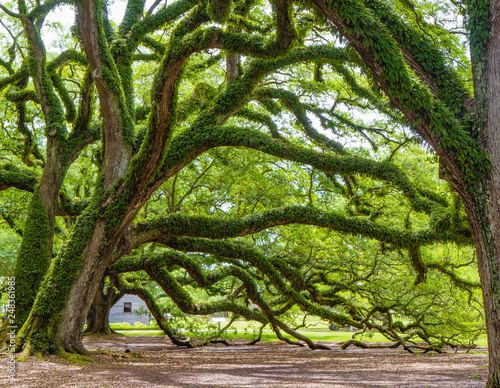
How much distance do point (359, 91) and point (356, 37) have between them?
259 inches

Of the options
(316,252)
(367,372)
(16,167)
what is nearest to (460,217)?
(367,372)

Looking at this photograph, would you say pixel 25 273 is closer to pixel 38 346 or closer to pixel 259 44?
pixel 38 346

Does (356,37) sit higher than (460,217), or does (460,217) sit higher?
(356,37)

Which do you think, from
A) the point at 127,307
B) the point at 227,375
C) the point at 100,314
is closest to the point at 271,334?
the point at 100,314

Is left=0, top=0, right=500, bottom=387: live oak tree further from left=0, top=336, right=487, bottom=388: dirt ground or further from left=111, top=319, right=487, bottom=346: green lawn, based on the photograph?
A: left=111, top=319, right=487, bottom=346: green lawn

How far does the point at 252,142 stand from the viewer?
8.54 m

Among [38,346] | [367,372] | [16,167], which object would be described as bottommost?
[367,372]

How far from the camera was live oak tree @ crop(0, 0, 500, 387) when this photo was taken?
4453mm

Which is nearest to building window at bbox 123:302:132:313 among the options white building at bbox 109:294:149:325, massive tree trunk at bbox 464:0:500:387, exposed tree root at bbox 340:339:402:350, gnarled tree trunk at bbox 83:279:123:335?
white building at bbox 109:294:149:325

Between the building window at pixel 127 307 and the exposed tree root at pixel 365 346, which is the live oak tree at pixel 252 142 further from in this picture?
Result: the building window at pixel 127 307

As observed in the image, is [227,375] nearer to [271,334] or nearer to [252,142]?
[252,142]

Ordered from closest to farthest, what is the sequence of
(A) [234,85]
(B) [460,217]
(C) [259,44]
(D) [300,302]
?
1. (C) [259,44]
2. (B) [460,217]
3. (A) [234,85]
4. (D) [300,302]

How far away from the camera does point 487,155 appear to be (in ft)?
14.1

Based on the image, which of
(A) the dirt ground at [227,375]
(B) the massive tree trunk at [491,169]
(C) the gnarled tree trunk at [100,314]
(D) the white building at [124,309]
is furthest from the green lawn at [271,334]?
(B) the massive tree trunk at [491,169]
